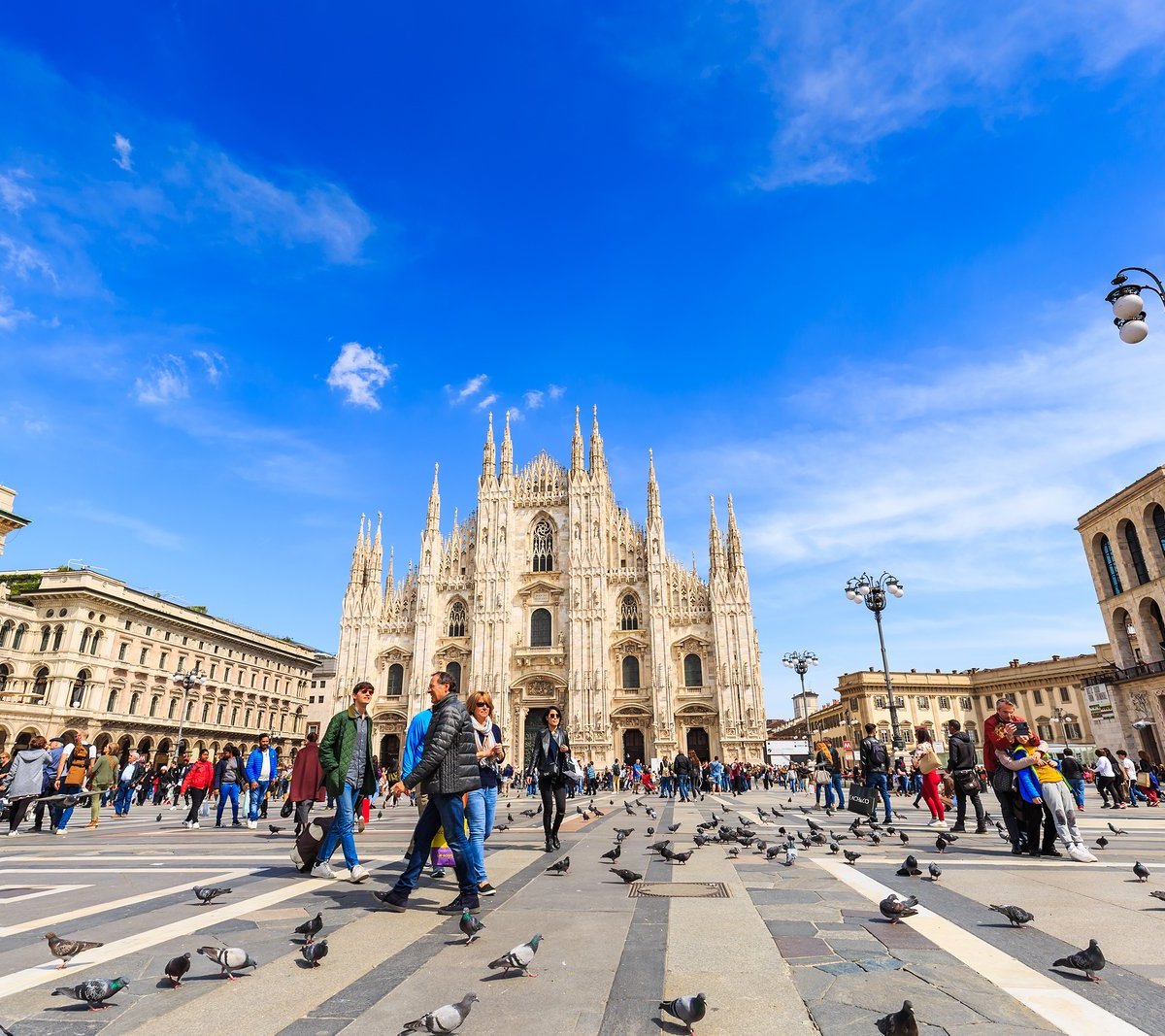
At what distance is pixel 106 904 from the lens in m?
5.05

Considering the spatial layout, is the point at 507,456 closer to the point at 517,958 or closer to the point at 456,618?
the point at 456,618

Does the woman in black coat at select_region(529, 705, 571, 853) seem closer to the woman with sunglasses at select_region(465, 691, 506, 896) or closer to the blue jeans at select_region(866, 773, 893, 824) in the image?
the woman with sunglasses at select_region(465, 691, 506, 896)

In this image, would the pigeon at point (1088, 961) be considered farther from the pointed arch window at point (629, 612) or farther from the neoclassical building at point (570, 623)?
the pointed arch window at point (629, 612)

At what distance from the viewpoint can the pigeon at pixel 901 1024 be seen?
237 centimetres

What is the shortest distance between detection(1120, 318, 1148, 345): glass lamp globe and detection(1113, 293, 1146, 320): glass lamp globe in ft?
0.32

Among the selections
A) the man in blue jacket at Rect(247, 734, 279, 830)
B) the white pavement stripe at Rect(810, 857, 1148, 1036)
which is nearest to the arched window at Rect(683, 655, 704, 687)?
the man in blue jacket at Rect(247, 734, 279, 830)

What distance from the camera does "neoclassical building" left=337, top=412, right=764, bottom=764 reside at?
128 feet

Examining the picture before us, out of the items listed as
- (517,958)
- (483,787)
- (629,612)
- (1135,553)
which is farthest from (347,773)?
(1135,553)

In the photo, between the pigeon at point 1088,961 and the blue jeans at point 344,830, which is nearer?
the pigeon at point 1088,961

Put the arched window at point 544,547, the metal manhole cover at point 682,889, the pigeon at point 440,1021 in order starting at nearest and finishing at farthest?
the pigeon at point 440,1021 < the metal manhole cover at point 682,889 < the arched window at point 544,547

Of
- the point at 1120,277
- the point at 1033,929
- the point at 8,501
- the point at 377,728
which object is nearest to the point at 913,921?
the point at 1033,929

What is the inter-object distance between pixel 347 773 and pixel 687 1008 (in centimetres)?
445

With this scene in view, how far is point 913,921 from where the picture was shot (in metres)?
4.31

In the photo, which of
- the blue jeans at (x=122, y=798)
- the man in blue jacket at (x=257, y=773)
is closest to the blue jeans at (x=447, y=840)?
the man in blue jacket at (x=257, y=773)
